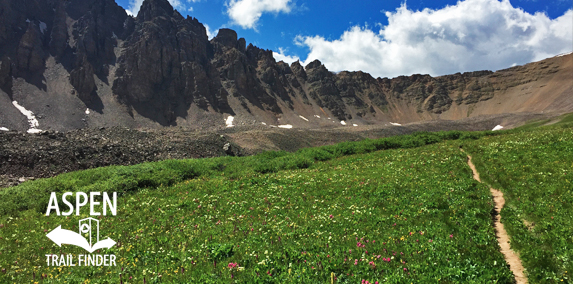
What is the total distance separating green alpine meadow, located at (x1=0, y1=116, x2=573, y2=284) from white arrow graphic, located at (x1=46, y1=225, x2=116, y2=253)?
290 mm

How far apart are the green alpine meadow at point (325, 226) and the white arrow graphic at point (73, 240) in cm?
29

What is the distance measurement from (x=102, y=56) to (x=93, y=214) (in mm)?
187880

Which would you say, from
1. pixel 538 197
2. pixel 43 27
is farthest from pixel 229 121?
pixel 538 197

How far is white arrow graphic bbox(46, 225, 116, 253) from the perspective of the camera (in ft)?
40.5

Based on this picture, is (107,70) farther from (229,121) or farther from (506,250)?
(506,250)

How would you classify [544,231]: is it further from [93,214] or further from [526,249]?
[93,214]

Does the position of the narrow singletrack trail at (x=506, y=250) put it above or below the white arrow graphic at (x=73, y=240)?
below

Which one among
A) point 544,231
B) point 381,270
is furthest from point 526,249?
point 381,270

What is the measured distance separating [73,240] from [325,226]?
11.9 m

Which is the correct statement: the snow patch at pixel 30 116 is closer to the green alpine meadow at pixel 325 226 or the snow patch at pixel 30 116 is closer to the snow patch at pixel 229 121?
the snow patch at pixel 229 121

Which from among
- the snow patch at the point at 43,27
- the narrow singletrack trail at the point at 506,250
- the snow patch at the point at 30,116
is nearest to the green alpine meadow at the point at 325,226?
the narrow singletrack trail at the point at 506,250

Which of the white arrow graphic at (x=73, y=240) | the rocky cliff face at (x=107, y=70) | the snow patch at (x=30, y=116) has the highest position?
the rocky cliff face at (x=107, y=70)

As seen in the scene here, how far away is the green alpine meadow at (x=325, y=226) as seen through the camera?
923 centimetres

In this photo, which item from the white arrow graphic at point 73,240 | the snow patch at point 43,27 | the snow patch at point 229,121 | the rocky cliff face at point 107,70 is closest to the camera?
the white arrow graphic at point 73,240
